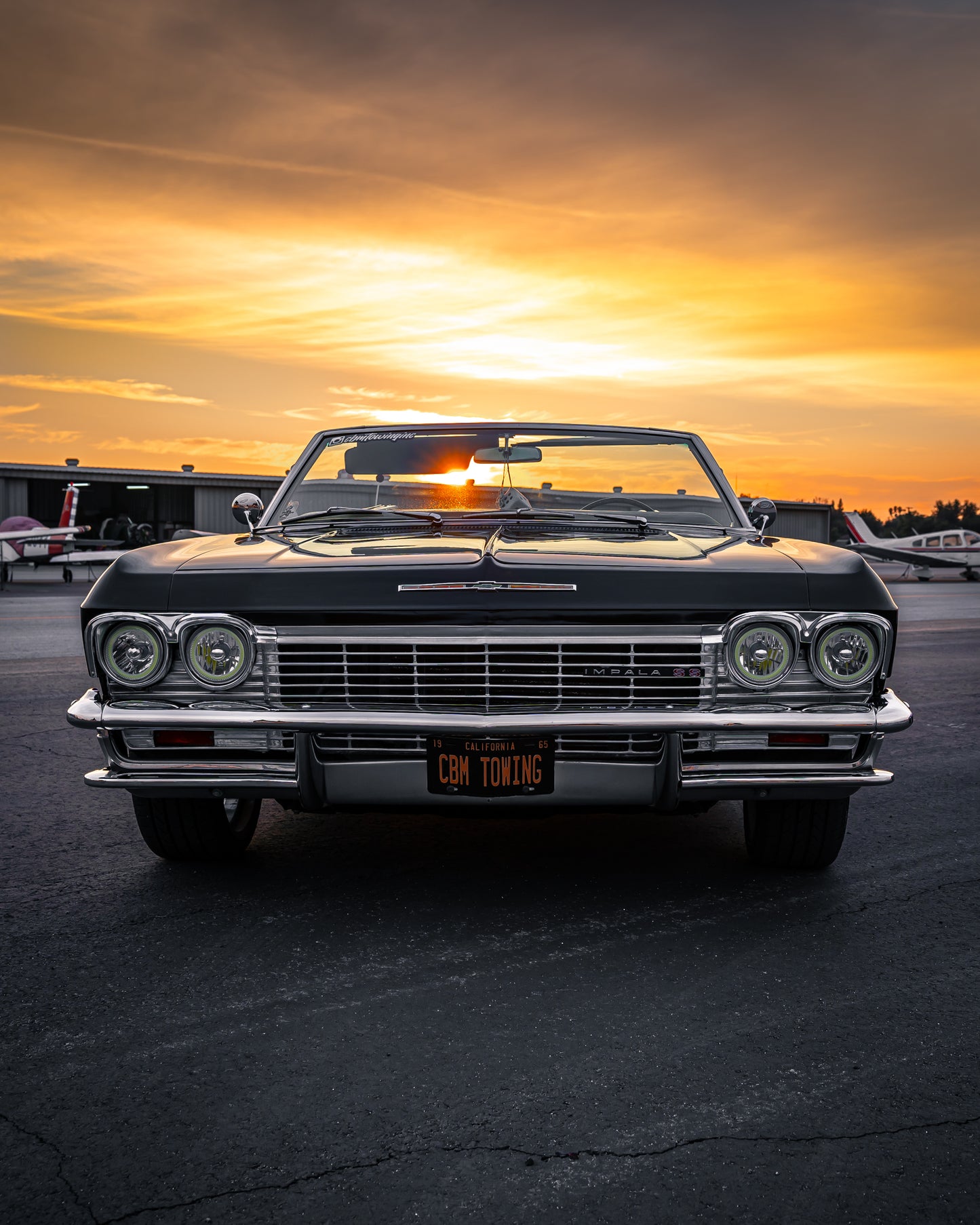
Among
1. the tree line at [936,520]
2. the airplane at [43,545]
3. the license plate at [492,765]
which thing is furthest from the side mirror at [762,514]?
the tree line at [936,520]

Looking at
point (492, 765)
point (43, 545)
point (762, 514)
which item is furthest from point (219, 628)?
point (43, 545)

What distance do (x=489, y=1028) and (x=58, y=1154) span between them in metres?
1.02

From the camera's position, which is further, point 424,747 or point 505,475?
point 505,475

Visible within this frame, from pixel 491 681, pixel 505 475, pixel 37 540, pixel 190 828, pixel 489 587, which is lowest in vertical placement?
pixel 190 828

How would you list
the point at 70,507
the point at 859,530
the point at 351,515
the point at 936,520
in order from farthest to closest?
the point at 936,520 < the point at 859,530 < the point at 70,507 < the point at 351,515

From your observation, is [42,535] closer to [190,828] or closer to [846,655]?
[190,828]

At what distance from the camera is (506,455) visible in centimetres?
486

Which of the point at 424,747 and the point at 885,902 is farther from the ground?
the point at 424,747

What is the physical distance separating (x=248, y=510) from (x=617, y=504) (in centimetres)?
166

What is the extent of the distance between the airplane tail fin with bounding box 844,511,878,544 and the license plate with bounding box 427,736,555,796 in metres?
44.5

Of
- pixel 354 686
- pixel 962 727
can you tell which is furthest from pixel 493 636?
pixel 962 727

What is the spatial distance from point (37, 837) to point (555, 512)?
8.23ft

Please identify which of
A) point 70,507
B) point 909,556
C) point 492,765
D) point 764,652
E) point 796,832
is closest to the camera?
point 492,765

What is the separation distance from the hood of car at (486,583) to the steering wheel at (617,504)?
3.88 ft
